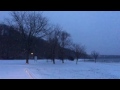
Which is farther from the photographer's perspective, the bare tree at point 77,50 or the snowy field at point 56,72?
the bare tree at point 77,50

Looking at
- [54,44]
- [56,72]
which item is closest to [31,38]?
[54,44]

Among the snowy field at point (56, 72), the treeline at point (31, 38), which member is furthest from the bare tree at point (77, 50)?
the snowy field at point (56, 72)

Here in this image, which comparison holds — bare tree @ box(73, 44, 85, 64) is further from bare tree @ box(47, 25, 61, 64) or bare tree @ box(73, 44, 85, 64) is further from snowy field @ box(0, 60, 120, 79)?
snowy field @ box(0, 60, 120, 79)

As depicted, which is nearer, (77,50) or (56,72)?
(56,72)

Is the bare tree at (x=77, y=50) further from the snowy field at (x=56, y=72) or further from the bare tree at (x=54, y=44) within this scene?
the snowy field at (x=56, y=72)

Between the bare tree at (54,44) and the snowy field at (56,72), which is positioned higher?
the bare tree at (54,44)

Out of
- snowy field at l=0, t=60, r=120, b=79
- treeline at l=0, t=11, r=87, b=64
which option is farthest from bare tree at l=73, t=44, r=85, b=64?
snowy field at l=0, t=60, r=120, b=79

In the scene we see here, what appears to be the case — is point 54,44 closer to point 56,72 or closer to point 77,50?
point 77,50
